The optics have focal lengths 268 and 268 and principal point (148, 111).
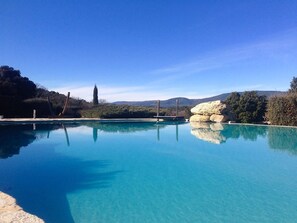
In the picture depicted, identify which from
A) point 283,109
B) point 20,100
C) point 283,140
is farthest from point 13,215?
point 20,100

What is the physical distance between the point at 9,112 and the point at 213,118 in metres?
16.6

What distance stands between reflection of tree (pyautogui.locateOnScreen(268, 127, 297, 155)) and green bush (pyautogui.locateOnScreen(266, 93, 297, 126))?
1.51 metres

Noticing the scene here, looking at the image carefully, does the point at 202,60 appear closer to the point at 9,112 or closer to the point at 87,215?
the point at 9,112

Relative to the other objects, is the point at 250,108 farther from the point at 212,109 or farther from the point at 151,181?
the point at 151,181

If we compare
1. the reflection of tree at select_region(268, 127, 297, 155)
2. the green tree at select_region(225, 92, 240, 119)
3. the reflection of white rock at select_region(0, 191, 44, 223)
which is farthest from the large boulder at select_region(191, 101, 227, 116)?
the reflection of white rock at select_region(0, 191, 44, 223)

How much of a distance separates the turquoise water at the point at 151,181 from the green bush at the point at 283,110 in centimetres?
747

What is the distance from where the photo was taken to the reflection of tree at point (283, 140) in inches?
450

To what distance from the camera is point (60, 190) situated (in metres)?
5.64

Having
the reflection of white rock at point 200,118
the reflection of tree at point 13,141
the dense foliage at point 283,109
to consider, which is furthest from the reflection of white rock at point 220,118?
the reflection of tree at point 13,141

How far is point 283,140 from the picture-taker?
524 inches

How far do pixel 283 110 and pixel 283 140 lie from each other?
6229 millimetres

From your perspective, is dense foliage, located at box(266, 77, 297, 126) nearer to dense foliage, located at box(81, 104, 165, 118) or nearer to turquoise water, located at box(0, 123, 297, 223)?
turquoise water, located at box(0, 123, 297, 223)

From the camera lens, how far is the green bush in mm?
18234

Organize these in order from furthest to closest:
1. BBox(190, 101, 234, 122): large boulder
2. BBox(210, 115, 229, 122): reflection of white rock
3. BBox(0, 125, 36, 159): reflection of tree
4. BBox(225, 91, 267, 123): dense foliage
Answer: BBox(190, 101, 234, 122): large boulder
BBox(210, 115, 229, 122): reflection of white rock
BBox(225, 91, 267, 123): dense foliage
BBox(0, 125, 36, 159): reflection of tree
